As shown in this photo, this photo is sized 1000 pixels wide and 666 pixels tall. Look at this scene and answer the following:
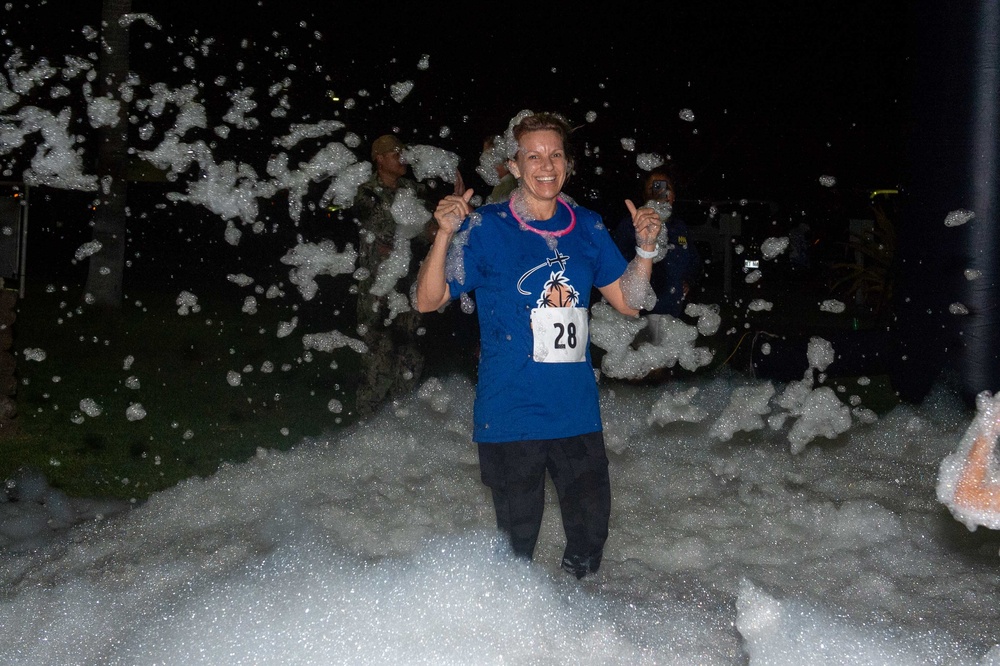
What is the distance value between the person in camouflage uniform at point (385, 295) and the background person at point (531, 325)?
282cm

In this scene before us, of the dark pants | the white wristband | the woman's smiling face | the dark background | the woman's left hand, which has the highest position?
the dark background

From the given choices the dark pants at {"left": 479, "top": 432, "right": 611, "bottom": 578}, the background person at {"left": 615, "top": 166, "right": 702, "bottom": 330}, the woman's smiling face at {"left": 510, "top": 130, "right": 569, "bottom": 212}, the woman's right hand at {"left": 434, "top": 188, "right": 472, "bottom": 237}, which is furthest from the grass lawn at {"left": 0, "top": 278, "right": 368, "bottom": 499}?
the woman's smiling face at {"left": 510, "top": 130, "right": 569, "bottom": 212}

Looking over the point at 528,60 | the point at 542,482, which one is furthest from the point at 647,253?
the point at 528,60

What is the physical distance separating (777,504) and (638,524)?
2.38 feet

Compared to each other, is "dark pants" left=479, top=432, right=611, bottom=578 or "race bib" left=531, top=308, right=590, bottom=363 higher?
"race bib" left=531, top=308, right=590, bottom=363

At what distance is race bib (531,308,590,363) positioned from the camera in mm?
3223

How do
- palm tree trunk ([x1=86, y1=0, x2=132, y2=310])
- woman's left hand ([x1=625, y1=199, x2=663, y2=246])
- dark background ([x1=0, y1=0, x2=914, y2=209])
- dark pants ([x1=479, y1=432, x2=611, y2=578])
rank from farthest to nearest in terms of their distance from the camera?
dark background ([x1=0, y1=0, x2=914, y2=209]) → palm tree trunk ([x1=86, y1=0, x2=132, y2=310]) → woman's left hand ([x1=625, y1=199, x2=663, y2=246]) → dark pants ([x1=479, y1=432, x2=611, y2=578])

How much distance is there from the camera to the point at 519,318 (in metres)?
3.24

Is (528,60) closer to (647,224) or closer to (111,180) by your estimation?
(111,180)

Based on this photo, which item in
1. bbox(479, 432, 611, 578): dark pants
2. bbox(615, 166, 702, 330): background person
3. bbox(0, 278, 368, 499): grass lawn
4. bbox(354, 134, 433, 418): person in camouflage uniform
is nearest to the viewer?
bbox(479, 432, 611, 578): dark pants

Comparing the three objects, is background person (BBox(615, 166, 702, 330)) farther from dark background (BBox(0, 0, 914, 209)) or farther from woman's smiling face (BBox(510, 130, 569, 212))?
dark background (BBox(0, 0, 914, 209))

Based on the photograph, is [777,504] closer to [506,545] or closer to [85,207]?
[506,545]

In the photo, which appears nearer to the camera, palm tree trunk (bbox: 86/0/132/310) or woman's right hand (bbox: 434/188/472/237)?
woman's right hand (bbox: 434/188/472/237)

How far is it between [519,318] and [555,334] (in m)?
0.12
